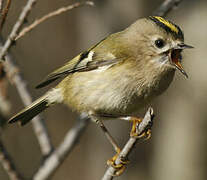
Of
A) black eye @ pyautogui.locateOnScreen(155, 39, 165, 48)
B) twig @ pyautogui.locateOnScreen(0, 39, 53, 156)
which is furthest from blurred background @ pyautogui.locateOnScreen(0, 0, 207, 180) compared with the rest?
black eye @ pyautogui.locateOnScreen(155, 39, 165, 48)

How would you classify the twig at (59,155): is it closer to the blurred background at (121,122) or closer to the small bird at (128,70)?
the small bird at (128,70)

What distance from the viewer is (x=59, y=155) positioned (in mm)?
2756

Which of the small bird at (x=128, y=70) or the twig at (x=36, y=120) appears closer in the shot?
the small bird at (x=128, y=70)

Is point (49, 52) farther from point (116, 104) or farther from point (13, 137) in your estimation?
point (116, 104)

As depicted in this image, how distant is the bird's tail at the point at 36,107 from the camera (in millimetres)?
2855

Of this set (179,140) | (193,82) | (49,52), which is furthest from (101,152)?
(49,52)

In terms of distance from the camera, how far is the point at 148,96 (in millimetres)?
2516

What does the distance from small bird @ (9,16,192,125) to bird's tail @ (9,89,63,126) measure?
0.23 feet

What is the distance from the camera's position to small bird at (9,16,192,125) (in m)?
2.48

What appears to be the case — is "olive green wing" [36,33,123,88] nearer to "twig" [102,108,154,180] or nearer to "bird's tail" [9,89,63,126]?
"bird's tail" [9,89,63,126]

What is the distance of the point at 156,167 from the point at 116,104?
268 centimetres

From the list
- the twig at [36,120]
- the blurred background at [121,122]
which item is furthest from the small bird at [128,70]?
the blurred background at [121,122]

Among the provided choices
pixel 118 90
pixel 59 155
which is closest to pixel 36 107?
pixel 59 155

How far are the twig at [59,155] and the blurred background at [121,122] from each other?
3.37ft
